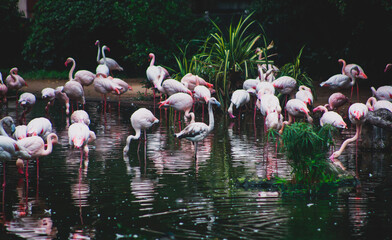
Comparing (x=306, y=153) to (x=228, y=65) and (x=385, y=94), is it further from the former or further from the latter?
(x=228, y=65)

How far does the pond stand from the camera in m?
5.18

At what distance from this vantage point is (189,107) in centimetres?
1155

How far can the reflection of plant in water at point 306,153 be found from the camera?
6.44 metres

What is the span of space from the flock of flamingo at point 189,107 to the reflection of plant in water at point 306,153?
1.83 metres

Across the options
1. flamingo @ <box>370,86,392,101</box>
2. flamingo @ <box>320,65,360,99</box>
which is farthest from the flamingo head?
flamingo @ <box>320,65,360,99</box>

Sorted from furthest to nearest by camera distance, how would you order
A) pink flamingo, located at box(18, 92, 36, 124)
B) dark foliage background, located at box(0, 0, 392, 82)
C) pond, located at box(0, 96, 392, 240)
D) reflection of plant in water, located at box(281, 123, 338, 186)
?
1. dark foliage background, located at box(0, 0, 392, 82)
2. pink flamingo, located at box(18, 92, 36, 124)
3. reflection of plant in water, located at box(281, 123, 338, 186)
4. pond, located at box(0, 96, 392, 240)

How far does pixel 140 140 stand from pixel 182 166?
235 cm

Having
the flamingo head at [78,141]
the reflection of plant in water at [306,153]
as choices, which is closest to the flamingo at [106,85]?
the flamingo head at [78,141]

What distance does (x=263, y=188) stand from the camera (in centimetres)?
668

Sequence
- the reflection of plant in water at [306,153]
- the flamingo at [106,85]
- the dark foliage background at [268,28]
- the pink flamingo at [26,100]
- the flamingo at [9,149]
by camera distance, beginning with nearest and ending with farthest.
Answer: the reflection of plant in water at [306,153] → the flamingo at [9,149] → the pink flamingo at [26,100] → the flamingo at [106,85] → the dark foliage background at [268,28]

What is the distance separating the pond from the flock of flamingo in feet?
1.12

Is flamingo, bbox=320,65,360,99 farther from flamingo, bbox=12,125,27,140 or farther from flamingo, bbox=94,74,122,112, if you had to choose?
flamingo, bbox=12,125,27,140

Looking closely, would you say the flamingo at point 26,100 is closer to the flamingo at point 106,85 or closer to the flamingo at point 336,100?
the flamingo at point 106,85

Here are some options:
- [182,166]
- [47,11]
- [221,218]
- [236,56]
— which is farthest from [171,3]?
[221,218]
